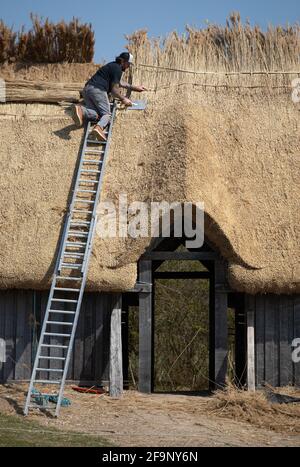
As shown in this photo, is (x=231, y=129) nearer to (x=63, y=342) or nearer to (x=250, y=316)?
(x=250, y=316)

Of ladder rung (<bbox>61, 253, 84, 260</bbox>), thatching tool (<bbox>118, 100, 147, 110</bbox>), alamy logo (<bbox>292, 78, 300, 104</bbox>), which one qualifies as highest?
alamy logo (<bbox>292, 78, 300, 104</bbox>)

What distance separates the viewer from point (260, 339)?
34.2 ft

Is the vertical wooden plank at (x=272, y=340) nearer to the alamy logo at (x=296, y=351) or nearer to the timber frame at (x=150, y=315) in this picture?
the alamy logo at (x=296, y=351)

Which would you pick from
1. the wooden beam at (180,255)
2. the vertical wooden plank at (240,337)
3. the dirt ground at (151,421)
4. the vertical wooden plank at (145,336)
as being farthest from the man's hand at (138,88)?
the dirt ground at (151,421)

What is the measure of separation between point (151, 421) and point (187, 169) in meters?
3.49

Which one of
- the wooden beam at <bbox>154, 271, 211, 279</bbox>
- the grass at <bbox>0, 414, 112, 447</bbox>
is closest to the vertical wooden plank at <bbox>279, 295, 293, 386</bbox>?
the wooden beam at <bbox>154, 271, 211, 279</bbox>

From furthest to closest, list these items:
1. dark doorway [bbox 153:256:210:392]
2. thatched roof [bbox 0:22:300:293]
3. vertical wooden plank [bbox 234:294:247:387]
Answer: dark doorway [bbox 153:256:210:392] → vertical wooden plank [bbox 234:294:247:387] → thatched roof [bbox 0:22:300:293]

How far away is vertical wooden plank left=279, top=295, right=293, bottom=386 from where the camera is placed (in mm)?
10383

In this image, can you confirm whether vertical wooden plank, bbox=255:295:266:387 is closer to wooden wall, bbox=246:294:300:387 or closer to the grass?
wooden wall, bbox=246:294:300:387

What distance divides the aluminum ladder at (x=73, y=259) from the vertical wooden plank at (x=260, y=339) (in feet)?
8.47

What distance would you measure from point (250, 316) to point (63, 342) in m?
2.67

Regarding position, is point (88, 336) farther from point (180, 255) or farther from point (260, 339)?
point (260, 339)

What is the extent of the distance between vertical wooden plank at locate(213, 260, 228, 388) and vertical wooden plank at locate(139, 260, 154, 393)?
934 mm

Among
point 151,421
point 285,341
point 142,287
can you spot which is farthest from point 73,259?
point 285,341
